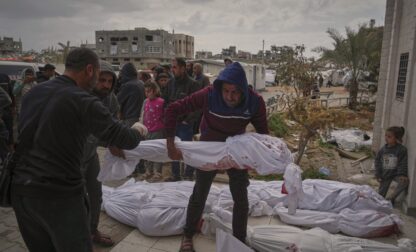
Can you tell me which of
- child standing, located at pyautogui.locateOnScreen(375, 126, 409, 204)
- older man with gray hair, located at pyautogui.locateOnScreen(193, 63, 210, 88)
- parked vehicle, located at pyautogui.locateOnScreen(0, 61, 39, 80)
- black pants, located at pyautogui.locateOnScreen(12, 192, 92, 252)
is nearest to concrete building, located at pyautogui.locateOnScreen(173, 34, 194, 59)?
parked vehicle, located at pyautogui.locateOnScreen(0, 61, 39, 80)

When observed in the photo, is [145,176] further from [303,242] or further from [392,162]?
[392,162]

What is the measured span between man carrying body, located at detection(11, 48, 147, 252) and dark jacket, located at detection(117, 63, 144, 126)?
9.40 ft

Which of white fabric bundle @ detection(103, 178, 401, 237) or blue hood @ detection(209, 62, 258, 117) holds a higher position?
blue hood @ detection(209, 62, 258, 117)

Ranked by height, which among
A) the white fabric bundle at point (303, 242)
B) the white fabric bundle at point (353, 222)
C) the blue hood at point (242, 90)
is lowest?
the white fabric bundle at point (353, 222)

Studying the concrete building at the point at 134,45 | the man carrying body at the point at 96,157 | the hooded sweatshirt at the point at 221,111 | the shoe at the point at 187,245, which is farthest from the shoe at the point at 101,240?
the concrete building at the point at 134,45

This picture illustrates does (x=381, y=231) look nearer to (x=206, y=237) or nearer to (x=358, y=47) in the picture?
(x=206, y=237)

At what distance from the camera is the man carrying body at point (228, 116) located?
279 centimetres

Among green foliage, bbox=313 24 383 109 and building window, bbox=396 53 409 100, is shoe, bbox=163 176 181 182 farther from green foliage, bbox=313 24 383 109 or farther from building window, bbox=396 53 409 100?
green foliage, bbox=313 24 383 109

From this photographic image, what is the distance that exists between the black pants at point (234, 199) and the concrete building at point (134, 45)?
67.0m

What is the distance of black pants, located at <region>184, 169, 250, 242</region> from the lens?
2.95 meters

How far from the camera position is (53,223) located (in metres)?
1.89

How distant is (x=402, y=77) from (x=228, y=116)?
15.7 ft

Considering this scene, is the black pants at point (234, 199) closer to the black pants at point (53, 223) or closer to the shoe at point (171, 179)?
the black pants at point (53, 223)

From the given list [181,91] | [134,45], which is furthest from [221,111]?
[134,45]
